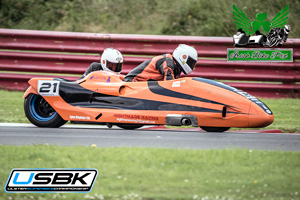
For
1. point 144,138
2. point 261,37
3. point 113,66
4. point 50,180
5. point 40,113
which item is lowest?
point 40,113

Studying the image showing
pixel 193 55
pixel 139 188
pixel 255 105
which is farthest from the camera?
pixel 193 55

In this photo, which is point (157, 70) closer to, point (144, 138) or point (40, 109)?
point (144, 138)

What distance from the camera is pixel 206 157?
17.0ft

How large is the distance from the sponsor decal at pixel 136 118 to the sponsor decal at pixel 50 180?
2.41 m

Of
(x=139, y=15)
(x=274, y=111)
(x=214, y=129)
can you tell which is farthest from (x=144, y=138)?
(x=139, y=15)

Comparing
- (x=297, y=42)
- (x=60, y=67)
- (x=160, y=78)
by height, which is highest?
(x=297, y=42)

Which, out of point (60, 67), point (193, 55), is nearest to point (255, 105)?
point (193, 55)

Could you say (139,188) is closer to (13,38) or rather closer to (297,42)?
(297,42)

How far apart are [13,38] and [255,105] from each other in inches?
241

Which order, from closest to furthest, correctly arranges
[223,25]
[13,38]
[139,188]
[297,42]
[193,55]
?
[139,188]
[193,55]
[297,42]
[13,38]
[223,25]

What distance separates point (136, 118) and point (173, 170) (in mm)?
2438

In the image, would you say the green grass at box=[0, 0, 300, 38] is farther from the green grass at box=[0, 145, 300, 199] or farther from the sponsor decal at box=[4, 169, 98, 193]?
the sponsor decal at box=[4, 169, 98, 193]

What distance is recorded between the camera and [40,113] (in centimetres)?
773

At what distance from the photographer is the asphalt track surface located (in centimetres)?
601
